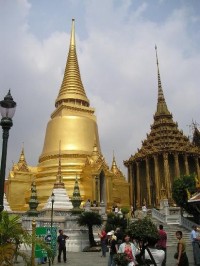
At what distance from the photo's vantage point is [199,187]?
57.4ft

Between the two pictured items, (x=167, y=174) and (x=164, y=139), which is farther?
(x=164, y=139)

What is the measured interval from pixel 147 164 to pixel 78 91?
14.2 metres

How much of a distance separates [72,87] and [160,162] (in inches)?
625

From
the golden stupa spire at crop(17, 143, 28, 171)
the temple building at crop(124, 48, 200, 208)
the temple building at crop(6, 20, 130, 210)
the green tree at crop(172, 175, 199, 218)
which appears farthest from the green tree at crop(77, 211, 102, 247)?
the temple building at crop(124, 48, 200, 208)

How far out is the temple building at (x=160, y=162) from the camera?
41469 millimetres

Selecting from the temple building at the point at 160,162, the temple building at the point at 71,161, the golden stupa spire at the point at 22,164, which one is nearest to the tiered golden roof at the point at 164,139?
the temple building at the point at 160,162

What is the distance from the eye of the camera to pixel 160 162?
142 feet

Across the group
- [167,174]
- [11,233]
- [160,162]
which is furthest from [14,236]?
[160,162]

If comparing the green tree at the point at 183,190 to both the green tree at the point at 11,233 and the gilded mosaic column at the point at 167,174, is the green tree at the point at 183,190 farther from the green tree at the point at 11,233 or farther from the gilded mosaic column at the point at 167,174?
the green tree at the point at 11,233

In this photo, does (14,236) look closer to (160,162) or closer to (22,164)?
(22,164)

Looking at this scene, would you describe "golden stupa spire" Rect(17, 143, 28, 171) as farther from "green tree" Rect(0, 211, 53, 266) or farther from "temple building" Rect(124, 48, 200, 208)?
"green tree" Rect(0, 211, 53, 266)

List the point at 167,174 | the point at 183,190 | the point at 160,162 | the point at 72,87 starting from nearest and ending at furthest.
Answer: the point at 183,190 → the point at 72,87 → the point at 167,174 → the point at 160,162

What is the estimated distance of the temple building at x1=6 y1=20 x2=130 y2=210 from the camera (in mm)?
29469

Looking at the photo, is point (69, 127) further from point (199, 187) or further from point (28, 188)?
point (199, 187)
